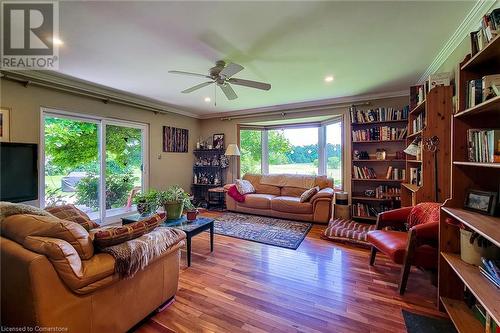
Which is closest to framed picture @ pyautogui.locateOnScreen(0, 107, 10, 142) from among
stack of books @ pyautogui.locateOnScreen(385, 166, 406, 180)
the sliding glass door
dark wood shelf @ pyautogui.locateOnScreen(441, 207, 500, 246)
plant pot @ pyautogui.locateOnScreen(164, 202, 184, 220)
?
the sliding glass door

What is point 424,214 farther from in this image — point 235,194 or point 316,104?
point 235,194

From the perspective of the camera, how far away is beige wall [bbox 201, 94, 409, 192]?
13.3ft

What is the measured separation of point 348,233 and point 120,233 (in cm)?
302

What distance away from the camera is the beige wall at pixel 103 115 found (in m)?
2.77

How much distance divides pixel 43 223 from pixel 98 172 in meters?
2.96

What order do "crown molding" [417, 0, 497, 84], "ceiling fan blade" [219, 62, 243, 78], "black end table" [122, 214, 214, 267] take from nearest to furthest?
"crown molding" [417, 0, 497, 84]
"ceiling fan blade" [219, 62, 243, 78]
"black end table" [122, 214, 214, 267]

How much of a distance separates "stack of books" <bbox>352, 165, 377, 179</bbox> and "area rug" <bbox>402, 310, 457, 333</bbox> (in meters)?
2.75

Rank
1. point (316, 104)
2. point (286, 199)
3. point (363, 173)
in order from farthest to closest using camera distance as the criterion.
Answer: point (316, 104) → point (286, 199) → point (363, 173)

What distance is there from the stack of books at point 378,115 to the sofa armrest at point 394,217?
203 centimetres

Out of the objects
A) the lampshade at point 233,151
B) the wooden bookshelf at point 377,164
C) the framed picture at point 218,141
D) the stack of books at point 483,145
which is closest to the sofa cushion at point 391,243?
the stack of books at point 483,145

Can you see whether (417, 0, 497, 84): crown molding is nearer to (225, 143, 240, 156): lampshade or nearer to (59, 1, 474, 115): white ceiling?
(59, 1, 474, 115): white ceiling

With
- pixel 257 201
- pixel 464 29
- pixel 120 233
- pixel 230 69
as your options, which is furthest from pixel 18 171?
pixel 464 29

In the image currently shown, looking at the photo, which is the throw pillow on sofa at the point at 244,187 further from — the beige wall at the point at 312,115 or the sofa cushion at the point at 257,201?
the beige wall at the point at 312,115

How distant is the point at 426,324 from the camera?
1.59 meters
